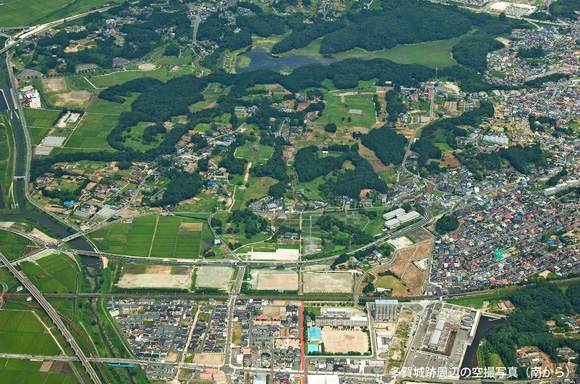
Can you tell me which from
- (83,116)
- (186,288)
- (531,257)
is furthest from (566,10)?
(186,288)

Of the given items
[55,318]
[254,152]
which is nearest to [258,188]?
[254,152]

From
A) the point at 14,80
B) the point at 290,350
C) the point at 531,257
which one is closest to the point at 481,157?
the point at 531,257

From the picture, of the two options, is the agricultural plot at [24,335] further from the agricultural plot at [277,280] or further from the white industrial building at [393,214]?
the white industrial building at [393,214]

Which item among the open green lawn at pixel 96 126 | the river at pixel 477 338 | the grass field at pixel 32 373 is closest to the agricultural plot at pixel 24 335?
the grass field at pixel 32 373

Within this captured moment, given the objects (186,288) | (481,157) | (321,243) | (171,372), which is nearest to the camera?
(171,372)

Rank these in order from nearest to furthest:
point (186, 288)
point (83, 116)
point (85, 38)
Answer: point (186, 288)
point (83, 116)
point (85, 38)

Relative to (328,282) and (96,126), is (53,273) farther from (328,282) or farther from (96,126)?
(96,126)

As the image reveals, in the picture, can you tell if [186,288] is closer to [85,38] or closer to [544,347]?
[544,347]

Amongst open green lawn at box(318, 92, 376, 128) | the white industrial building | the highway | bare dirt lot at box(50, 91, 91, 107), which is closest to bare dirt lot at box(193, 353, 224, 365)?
the highway

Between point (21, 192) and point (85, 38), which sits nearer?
point (21, 192)
